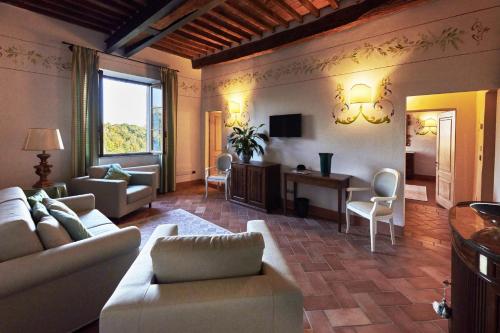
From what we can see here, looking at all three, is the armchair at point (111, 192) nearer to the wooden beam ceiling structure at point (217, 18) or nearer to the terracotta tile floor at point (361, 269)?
the terracotta tile floor at point (361, 269)

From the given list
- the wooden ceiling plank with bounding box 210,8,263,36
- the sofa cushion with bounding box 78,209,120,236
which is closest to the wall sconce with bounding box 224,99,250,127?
the wooden ceiling plank with bounding box 210,8,263,36

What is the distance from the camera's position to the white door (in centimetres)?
471

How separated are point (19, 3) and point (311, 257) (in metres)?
5.52

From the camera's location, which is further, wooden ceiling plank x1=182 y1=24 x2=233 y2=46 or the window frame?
the window frame

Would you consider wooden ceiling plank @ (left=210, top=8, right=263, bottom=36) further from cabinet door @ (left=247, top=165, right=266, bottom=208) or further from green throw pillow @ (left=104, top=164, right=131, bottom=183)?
green throw pillow @ (left=104, top=164, right=131, bottom=183)

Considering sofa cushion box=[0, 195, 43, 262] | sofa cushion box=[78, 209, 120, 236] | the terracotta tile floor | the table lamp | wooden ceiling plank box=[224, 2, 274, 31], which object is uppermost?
wooden ceiling plank box=[224, 2, 274, 31]

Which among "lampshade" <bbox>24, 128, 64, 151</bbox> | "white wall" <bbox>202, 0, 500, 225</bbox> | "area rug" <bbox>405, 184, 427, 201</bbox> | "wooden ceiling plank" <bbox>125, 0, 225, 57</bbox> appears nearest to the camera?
"white wall" <bbox>202, 0, 500, 225</bbox>

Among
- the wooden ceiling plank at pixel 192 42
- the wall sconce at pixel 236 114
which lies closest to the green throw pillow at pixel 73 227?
the wall sconce at pixel 236 114

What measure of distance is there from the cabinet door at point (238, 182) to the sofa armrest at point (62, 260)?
3.13 metres

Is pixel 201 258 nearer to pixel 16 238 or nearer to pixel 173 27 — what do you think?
pixel 16 238

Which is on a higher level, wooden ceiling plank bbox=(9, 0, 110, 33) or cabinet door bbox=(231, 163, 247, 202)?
wooden ceiling plank bbox=(9, 0, 110, 33)

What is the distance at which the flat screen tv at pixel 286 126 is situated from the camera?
4648mm

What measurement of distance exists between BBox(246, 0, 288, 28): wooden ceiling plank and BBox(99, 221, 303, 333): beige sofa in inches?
153

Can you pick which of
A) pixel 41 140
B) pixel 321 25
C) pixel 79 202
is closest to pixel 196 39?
pixel 321 25
